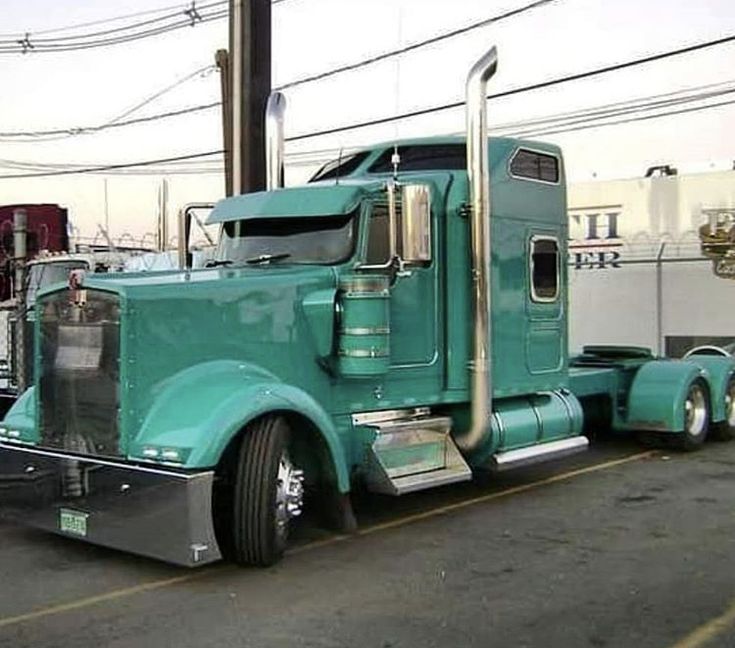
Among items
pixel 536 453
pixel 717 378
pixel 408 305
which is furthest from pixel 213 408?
pixel 717 378

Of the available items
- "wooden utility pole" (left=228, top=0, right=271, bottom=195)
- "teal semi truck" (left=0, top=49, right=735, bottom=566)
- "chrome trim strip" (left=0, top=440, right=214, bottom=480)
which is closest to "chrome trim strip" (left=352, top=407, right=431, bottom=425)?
"teal semi truck" (left=0, top=49, right=735, bottom=566)

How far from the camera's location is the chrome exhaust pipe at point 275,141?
33.5 feet

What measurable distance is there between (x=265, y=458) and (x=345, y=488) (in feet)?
2.96

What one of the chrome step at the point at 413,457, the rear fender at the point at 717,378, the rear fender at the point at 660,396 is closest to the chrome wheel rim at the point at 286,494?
the chrome step at the point at 413,457

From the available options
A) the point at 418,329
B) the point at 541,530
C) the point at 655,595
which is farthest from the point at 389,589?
the point at 418,329

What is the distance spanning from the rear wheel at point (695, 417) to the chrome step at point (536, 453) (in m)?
2.51

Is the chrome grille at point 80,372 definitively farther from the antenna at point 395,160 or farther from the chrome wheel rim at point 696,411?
the chrome wheel rim at point 696,411

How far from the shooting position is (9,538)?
25.3 ft

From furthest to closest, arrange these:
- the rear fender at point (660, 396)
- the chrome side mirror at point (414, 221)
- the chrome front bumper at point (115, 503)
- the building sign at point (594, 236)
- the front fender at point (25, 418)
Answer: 1. the building sign at point (594, 236)
2. the rear fender at point (660, 396)
3. the chrome side mirror at point (414, 221)
4. the front fender at point (25, 418)
5. the chrome front bumper at point (115, 503)

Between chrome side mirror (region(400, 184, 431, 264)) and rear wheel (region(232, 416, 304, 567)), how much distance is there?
5.38ft

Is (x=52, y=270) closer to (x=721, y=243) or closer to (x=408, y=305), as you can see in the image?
(x=408, y=305)

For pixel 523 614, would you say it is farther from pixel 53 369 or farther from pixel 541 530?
pixel 53 369

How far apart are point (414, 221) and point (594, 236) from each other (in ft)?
51.5

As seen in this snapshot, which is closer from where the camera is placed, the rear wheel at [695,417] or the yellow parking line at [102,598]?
the yellow parking line at [102,598]
